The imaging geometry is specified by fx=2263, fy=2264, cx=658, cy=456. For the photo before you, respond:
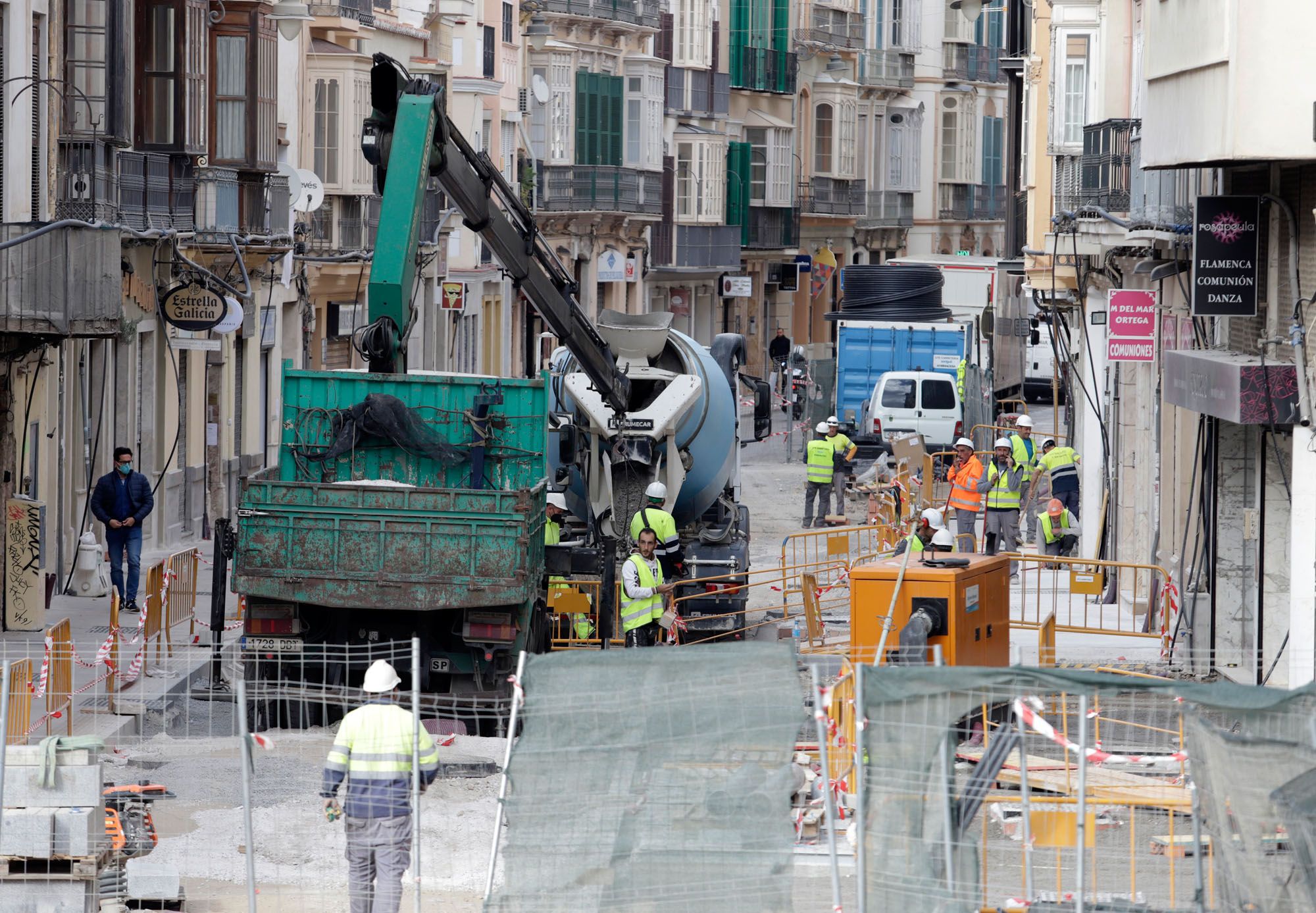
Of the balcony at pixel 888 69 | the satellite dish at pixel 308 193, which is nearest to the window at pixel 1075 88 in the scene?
the satellite dish at pixel 308 193

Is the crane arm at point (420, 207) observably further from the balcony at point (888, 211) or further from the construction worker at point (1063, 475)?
the balcony at point (888, 211)

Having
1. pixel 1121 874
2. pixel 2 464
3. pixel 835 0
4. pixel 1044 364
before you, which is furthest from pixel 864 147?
pixel 1121 874

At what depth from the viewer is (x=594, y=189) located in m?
54.1

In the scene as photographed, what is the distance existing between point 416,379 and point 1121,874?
8.31m

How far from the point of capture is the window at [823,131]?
226ft

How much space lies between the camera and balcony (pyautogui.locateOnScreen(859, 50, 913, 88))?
236 feet

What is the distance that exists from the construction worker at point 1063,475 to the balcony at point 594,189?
28120 millimetres

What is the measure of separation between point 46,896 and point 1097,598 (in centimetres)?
1427

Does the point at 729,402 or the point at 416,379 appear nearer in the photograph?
the point at 416,379

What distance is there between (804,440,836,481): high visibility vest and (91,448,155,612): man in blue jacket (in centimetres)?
1029

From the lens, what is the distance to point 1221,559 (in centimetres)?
1823

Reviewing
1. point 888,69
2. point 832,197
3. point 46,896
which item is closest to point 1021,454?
point 46,896

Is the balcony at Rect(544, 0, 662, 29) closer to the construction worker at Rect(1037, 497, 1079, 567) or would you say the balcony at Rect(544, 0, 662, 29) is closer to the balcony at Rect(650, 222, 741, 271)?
the balcony at Rect(650, 222, 741, 271)

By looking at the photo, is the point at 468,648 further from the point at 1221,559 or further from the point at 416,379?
the point at 1221,559
